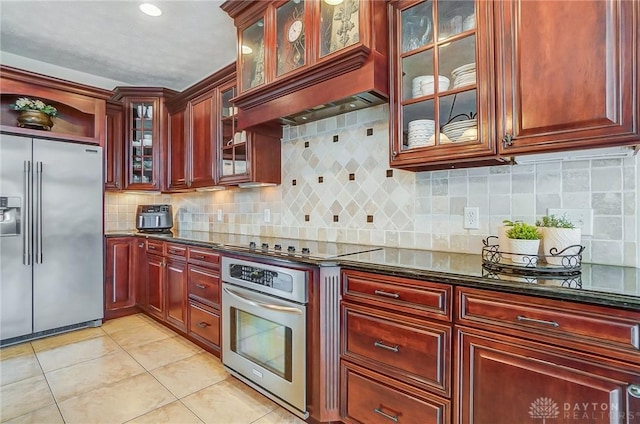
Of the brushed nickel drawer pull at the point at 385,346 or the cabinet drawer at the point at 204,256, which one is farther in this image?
the cabinet drawer at the point at 204,256

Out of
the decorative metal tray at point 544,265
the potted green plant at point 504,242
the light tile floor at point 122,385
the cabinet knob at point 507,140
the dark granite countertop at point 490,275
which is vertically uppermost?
the cabinet knob at point 507,140

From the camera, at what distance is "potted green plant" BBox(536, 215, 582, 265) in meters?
1.28

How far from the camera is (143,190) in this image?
3.71 metres

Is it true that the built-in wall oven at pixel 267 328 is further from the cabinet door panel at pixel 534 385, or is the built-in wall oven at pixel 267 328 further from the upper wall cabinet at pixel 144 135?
the upper wall cabinet at pixel 144 135

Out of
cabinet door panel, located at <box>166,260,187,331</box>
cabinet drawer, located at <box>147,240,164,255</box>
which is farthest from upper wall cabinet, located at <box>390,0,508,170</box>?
cabinet drawer, located at <box>147,240,164,255</box>

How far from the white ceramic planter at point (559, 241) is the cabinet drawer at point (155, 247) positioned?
3.00 m

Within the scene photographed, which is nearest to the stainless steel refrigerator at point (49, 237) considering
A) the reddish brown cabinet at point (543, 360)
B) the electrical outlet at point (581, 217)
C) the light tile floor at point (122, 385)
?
the light tile floor at point (122, 385)

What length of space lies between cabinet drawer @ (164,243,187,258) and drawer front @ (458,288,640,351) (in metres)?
2.29

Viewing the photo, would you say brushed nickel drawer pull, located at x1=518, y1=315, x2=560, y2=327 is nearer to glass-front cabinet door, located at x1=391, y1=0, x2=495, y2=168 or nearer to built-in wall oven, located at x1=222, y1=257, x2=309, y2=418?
glass-front cabinet door, located at x1=391, y1=0, x2=495, y2=168

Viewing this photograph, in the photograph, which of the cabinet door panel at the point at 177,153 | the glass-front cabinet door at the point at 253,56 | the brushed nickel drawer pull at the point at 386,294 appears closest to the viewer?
the brushed nickel drawer pull at the point at 386,294

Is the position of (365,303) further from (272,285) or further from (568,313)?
(568,313)

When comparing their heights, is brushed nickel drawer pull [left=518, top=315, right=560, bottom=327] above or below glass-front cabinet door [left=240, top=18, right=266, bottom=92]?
below

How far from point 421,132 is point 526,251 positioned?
732 millimetres

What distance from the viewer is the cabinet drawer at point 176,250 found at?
2.75 metres
